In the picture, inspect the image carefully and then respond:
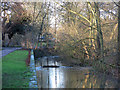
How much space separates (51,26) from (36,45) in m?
5.40

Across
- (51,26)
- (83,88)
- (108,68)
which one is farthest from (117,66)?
(51,26)

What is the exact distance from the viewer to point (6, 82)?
723 centimetres

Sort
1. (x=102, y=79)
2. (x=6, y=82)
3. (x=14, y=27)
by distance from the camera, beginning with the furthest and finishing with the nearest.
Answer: (x=14, y=27) < (x=102, y=79) < (x=6, y=82)

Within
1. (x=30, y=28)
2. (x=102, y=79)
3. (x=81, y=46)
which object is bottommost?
(x=102, y=79)

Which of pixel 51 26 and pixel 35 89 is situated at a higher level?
pixel 51 26

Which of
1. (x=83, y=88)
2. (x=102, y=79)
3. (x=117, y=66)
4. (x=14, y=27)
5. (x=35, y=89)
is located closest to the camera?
(x=35, y=89)

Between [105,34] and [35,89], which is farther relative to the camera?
[105,34]

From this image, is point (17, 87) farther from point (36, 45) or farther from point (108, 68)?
point (36, 45)

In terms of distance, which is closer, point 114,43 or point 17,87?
point 17,87

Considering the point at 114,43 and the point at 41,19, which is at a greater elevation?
the point at 41,19

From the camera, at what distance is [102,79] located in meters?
10.8

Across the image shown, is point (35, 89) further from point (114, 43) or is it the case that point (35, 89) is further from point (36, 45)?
point (36, 45)

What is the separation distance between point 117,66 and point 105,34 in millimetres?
7205

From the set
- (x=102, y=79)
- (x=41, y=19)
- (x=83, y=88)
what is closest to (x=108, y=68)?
(x=102, y=79)
